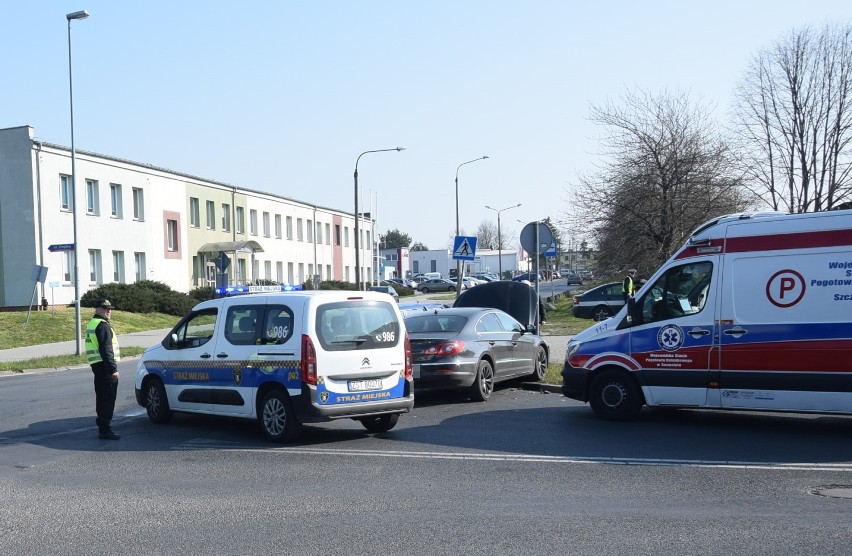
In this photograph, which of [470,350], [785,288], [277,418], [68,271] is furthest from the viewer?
[68,271]

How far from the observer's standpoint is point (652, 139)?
105 feet

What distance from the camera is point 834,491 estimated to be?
301 inches

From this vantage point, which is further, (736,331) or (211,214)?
(211,214)

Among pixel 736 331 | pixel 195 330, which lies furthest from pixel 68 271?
pixel 736 331

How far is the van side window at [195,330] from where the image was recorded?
11.7 m

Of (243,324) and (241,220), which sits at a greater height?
(241,220)

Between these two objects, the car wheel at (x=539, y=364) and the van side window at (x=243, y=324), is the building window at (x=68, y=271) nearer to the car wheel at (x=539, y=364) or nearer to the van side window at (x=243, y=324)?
the car wheel at (x=539, y=364)

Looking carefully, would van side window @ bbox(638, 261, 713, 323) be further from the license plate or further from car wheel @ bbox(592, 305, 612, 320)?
car wheel @ bbox(592, 305, 612, 320)

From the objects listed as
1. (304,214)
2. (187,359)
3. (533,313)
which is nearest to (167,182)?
(304,214)

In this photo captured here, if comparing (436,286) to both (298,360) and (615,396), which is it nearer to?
(615,396)

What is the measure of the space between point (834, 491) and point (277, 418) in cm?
607

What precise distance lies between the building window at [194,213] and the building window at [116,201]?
25.4 feet

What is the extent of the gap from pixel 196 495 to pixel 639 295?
251 inches

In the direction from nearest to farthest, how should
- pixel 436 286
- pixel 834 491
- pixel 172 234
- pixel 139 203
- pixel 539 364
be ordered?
pixel 834 491
pixel 539 364
pixel 139 203
pixel 172 234
pixel 436 286
